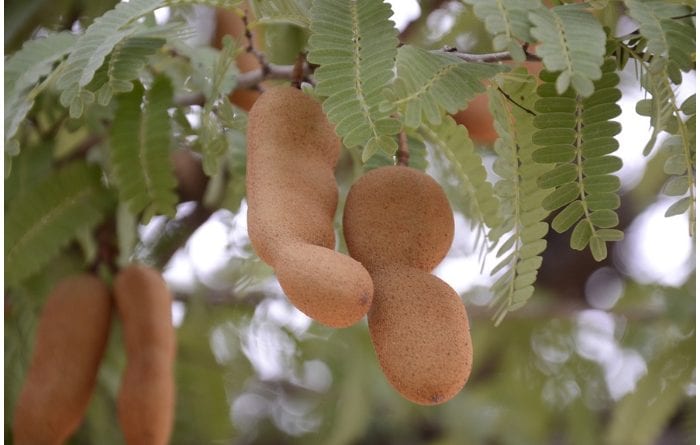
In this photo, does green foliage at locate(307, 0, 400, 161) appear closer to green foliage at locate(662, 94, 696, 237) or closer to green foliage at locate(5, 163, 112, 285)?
green foliage at locate(662, 94, 696, 237)

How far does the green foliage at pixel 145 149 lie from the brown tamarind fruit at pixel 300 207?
274mm

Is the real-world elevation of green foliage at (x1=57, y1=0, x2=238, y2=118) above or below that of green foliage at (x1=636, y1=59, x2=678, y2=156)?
above

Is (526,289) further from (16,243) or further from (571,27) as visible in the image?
(16,243)

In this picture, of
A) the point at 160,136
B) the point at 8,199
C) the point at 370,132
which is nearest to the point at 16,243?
the point at 8,199

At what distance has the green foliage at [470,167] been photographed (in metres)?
0.68

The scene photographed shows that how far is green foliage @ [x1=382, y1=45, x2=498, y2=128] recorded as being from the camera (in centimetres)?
51

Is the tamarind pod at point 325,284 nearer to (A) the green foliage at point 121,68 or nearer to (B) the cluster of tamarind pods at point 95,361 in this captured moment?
(A) the green foliage at point 121,68

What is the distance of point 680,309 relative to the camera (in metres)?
1.22

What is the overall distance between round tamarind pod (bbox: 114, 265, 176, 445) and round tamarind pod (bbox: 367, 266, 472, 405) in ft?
0.96

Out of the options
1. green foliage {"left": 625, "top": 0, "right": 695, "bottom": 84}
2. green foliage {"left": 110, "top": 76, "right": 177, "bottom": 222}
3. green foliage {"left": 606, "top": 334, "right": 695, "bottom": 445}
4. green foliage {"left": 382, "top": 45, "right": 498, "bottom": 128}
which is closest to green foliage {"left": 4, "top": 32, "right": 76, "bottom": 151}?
green foliage {"left": 110, "top": 76, "right": 177, "bottom": 222}

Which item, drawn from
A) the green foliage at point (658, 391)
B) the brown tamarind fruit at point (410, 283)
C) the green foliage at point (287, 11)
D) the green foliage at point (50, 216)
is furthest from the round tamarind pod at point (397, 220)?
the green foliage at point (658, 391)

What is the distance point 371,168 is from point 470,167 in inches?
3.4

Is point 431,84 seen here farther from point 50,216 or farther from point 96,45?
point 50,216

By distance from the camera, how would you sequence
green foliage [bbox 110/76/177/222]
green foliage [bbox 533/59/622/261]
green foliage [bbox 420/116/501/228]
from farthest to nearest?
green foliage [bbox 110/76/177/222] → green foliage [bbox 420/116/501/228] → green foliage [bbox 533/59/622/261]
